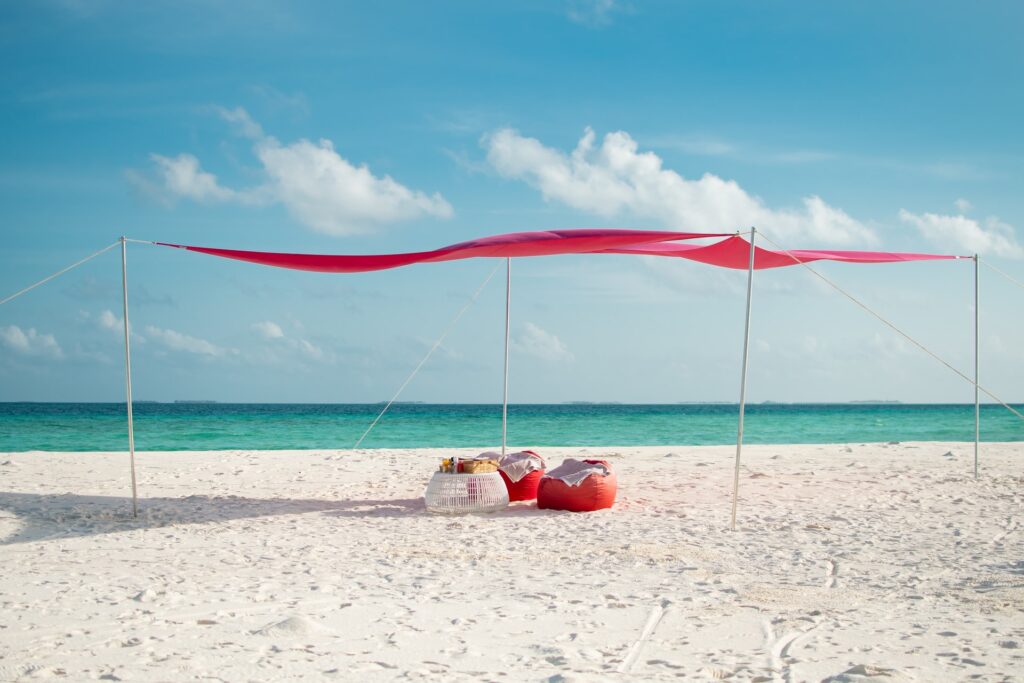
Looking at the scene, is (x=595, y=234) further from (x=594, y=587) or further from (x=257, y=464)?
(x=257, y=464)

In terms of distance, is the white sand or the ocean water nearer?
the white sand

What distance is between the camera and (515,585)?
165 inches

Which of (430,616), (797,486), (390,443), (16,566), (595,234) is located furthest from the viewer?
(390,443)

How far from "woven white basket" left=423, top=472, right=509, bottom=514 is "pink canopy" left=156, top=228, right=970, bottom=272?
5.57ft

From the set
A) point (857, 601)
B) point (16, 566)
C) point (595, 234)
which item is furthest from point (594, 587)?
point (16, 566)

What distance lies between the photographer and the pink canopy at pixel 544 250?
5.93 meters

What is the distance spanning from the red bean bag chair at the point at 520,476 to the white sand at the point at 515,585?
185 millimetres

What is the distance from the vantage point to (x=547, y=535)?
543cm

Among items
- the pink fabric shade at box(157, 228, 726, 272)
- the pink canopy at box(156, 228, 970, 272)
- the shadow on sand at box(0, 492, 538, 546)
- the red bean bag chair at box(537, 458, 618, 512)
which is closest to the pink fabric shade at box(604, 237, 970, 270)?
the pink canopy at box(156, 228, 970, 272)

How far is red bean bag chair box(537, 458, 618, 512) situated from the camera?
20.2 feet

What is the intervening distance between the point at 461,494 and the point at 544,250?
198 cm

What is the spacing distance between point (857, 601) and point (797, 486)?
3.81 meters

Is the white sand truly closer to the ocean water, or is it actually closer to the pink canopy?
the pink canopy

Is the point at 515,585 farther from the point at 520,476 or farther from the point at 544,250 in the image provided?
the point at 544,250
